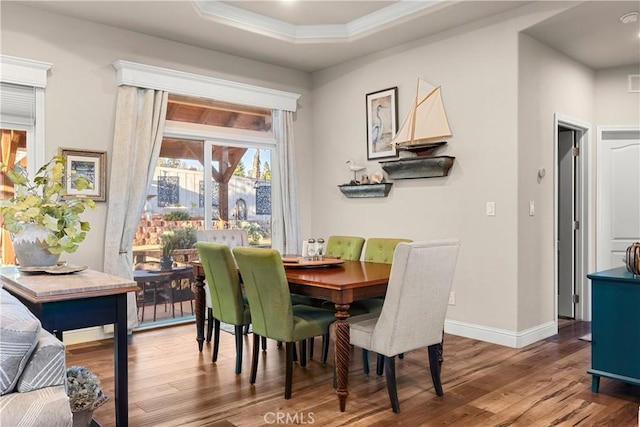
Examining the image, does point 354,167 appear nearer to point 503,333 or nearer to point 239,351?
point 503,333

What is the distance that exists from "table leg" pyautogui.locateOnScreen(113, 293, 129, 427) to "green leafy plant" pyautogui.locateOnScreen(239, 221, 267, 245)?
3229 mm

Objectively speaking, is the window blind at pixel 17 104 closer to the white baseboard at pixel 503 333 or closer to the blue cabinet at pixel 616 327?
the white baseboard at pixel 503 333

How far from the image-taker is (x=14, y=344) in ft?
4.81

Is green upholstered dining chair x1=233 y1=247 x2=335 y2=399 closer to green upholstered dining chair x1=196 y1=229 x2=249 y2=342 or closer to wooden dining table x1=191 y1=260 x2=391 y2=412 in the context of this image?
wooden dining table x1=191 y1=260 x2=391 y2=412

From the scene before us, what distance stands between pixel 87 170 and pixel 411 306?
10.3 feet

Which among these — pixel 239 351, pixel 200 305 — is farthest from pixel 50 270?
pixel 200 305

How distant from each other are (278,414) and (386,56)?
3.80 m

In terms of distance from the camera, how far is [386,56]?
5.10m

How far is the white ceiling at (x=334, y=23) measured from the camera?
13.0 feet

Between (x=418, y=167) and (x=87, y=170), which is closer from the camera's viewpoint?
(x=87, y=170)

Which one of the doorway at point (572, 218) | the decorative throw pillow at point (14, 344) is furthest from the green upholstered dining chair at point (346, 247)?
the decorative throw pillow at point (14, 344)

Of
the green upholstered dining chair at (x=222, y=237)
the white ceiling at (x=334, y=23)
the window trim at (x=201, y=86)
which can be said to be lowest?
the green upholstered dining chair at (x=222, y=237)

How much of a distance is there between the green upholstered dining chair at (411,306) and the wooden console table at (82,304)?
4.32 feet

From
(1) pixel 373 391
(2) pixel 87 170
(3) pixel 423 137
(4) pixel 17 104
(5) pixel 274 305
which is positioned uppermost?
(4) pixel 17 104
